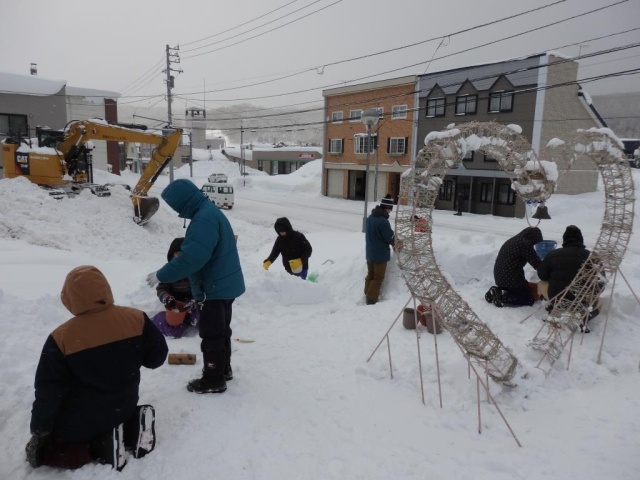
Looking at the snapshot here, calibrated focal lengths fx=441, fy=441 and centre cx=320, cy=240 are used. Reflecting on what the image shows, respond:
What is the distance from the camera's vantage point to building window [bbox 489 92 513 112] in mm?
21531

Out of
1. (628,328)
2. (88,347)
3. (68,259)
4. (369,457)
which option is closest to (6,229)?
(68,259)

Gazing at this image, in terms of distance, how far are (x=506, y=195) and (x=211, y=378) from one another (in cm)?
2179

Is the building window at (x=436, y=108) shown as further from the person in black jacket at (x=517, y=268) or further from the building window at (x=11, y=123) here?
the building window at (x=11, y=123)

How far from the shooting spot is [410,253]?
167 inches

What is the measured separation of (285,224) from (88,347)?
5.02 meters

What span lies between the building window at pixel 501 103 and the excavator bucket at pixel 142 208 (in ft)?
54.9

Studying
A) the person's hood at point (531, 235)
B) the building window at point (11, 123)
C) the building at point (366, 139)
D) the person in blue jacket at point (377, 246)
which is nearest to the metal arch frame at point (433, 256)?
the person's hood at point (531, 235)

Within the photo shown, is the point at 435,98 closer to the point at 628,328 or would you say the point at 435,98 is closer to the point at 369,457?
the point at 628,328

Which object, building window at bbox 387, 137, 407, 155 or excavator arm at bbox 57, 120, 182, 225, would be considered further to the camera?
building window at bbox 387, 137, 407, 155

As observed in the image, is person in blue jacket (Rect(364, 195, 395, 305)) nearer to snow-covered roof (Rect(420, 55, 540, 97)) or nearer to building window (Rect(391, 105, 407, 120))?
snow-covered roof (Rect(420, 55, 540, 97))

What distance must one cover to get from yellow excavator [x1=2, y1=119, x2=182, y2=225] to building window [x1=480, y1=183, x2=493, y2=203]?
52.6ft

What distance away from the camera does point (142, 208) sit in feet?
43.9

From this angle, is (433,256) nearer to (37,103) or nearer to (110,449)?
(110,449)

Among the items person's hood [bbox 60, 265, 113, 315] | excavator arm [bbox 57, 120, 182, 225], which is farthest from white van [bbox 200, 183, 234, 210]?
person's hood [bbox 60, 265, 113, 315]
